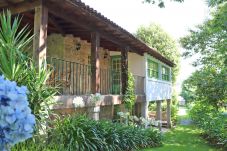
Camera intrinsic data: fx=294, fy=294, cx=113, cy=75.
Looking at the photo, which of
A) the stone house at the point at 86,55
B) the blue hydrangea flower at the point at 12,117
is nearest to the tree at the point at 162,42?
the stone house at the point at 86,55

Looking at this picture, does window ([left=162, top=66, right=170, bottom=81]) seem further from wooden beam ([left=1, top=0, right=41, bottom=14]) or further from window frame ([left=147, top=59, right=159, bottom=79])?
wooden beam ([left=1, top=0, right=41, bottom=14])

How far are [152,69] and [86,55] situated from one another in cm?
558

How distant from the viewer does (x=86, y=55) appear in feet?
48.3

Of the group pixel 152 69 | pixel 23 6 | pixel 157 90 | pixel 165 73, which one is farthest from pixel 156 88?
pixel 23 6

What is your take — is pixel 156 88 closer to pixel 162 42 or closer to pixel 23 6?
pixel 23 6

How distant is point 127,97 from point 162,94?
7.77 meters

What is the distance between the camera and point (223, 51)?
41.8ft

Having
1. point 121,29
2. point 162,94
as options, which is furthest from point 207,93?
point 121,29

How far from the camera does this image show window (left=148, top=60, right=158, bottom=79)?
1803cm

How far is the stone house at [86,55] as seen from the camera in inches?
309

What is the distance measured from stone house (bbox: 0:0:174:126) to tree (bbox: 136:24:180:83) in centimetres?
1139

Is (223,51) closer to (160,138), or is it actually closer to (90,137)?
→ (160,138)

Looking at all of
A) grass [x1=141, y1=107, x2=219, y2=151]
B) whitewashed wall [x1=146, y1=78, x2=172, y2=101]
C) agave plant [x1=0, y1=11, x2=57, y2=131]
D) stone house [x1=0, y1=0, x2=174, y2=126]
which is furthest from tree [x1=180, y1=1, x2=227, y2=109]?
agave plant [x1=0, y1=11, x2=57, y2=131]

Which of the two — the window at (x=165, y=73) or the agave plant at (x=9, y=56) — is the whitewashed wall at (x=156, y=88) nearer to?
the window at (x=165, y=73)
